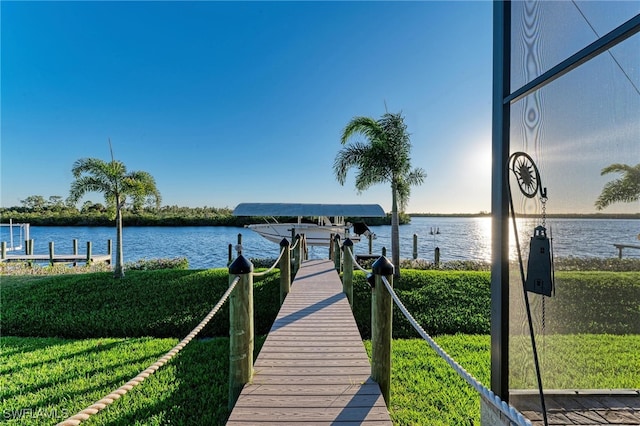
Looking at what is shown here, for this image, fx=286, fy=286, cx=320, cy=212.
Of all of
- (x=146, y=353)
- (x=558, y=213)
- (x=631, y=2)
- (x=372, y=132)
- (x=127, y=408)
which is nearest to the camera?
(x=631, y=2)

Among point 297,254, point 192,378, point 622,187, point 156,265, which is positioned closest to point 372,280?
point 622,187

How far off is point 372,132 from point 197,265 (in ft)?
44.9

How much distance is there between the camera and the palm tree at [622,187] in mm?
1729

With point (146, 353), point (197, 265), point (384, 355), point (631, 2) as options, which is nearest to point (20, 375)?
point (146, 353)

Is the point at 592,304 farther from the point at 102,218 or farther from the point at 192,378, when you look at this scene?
the point at 102,218

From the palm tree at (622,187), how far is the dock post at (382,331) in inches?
70.5

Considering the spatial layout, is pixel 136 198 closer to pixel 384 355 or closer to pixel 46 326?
pixel 46 326

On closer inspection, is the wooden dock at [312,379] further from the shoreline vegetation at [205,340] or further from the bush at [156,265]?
the bush at [156,265]

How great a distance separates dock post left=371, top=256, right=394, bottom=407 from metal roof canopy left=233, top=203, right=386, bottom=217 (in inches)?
532

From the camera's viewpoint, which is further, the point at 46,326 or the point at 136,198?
the point at 136,198

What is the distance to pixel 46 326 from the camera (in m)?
7.98

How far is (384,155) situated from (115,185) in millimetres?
10901

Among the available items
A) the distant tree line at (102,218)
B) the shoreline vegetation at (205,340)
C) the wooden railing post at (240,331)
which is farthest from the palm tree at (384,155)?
the distant tree line at (102,218)

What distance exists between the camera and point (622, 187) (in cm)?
176
